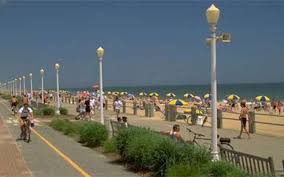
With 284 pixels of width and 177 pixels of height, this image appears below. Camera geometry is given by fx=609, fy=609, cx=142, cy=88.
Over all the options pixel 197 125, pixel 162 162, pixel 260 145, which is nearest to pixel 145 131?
pixel 162 162

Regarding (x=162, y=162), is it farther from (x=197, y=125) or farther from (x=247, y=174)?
(x=197, y=125)

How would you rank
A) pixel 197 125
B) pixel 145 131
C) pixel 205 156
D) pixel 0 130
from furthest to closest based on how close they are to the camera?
pixel 197 125 → pixel 0 130 → pixel 145 131 → pixel 205 156

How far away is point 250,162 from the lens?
10477 millimetres

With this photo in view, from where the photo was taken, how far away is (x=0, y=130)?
28422mm

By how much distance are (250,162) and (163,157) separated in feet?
7.71

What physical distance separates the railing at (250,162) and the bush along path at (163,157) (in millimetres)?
280

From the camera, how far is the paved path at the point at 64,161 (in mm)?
13664

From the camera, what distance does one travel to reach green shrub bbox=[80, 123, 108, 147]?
65.1 ft

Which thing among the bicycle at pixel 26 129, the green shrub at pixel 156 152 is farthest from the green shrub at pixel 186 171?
the bicycle at pixel 26 129

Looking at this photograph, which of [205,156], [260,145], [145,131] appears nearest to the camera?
[205,156]

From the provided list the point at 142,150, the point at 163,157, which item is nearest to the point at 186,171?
the point at 163,157

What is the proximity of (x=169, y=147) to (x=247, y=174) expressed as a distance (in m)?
2.76

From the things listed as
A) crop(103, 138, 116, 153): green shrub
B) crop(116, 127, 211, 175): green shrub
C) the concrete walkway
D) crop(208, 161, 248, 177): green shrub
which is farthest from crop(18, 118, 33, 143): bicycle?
crop(208, 161, 248, 177): green shrub

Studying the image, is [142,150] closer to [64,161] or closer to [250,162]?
[64,161]
